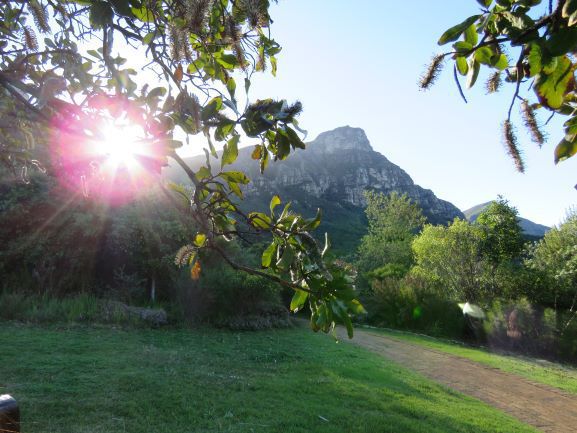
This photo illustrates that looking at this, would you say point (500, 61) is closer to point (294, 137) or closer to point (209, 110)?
point (294, 137)

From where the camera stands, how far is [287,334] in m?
10.5

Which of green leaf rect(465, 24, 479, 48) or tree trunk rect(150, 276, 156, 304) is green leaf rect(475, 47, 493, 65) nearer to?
green leaf rect(465, 24, 479, 48)

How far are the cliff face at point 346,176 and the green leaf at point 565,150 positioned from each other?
6498 centimetres

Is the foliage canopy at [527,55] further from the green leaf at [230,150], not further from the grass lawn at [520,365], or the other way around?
the grass lawn at [520,365]

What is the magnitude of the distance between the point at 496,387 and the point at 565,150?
8.45 m

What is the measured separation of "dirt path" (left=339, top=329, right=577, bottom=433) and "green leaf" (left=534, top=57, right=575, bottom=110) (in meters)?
6.59

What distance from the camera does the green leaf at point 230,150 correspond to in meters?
1.34

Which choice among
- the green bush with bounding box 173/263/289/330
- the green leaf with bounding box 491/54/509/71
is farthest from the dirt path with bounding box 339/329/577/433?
the green leaf with bounding box 491/54/509/71

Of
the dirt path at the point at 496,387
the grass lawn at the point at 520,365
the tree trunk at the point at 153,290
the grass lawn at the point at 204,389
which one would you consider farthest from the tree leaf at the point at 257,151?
the tree trunk at the point at 153,290

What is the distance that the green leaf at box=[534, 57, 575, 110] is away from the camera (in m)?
0.81

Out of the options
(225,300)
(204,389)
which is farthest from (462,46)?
(225,300)

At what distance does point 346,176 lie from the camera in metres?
91.2

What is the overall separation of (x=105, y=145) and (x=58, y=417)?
3688 mm

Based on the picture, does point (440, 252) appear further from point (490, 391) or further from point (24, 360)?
point (24, 360)
